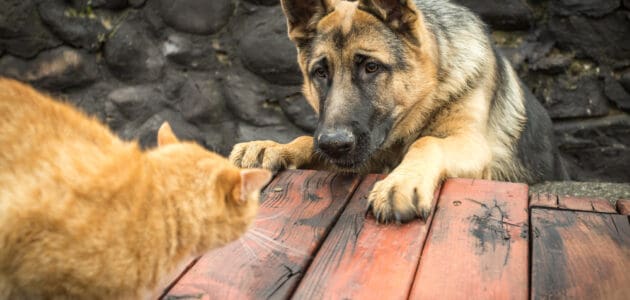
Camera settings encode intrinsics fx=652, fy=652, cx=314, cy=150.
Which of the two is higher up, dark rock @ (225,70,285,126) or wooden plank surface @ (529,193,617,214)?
wooden plank surface @ (529,193,617,214)

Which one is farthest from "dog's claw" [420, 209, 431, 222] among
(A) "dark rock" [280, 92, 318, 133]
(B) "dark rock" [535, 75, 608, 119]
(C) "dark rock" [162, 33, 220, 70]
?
(C) "dark rock" [162, 33, 220, 70]

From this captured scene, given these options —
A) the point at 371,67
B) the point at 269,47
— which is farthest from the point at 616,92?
the point at 269,47

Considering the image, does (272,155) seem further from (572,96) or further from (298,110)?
(572,96)

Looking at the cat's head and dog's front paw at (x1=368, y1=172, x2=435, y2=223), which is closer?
the cat's head

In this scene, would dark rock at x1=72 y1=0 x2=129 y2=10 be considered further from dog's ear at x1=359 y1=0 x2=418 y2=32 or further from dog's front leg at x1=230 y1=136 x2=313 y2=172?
dog's ear at x1=359 y1=0 x2=418 y2=32

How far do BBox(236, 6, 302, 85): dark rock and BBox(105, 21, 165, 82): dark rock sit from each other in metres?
0.68

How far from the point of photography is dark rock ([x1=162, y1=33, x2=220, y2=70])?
5.02m

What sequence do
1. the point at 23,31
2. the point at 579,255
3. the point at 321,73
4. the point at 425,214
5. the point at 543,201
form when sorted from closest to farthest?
the point at 579,255 < the point at 425,214 < the point at 543,201 < the point at 321,73 < the point at 23,31

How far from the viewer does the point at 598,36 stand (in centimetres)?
464

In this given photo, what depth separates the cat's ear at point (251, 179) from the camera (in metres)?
1.97

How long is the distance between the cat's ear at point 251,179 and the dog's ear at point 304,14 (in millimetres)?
1858

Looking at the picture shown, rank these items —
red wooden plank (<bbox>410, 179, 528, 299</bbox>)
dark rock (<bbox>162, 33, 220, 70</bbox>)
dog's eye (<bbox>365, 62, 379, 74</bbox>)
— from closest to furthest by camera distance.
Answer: red wooden plank (<bbox>410, 179, 528, 299</bbox>)
dog's eye (<bbox>365, 62, 379, 74</bbox>)
dark rock (<bbox>162, 33, 220, 70</bbox>)

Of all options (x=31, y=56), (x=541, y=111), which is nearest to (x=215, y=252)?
(x=541, y=111)

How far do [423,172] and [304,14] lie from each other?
125 centimetres
